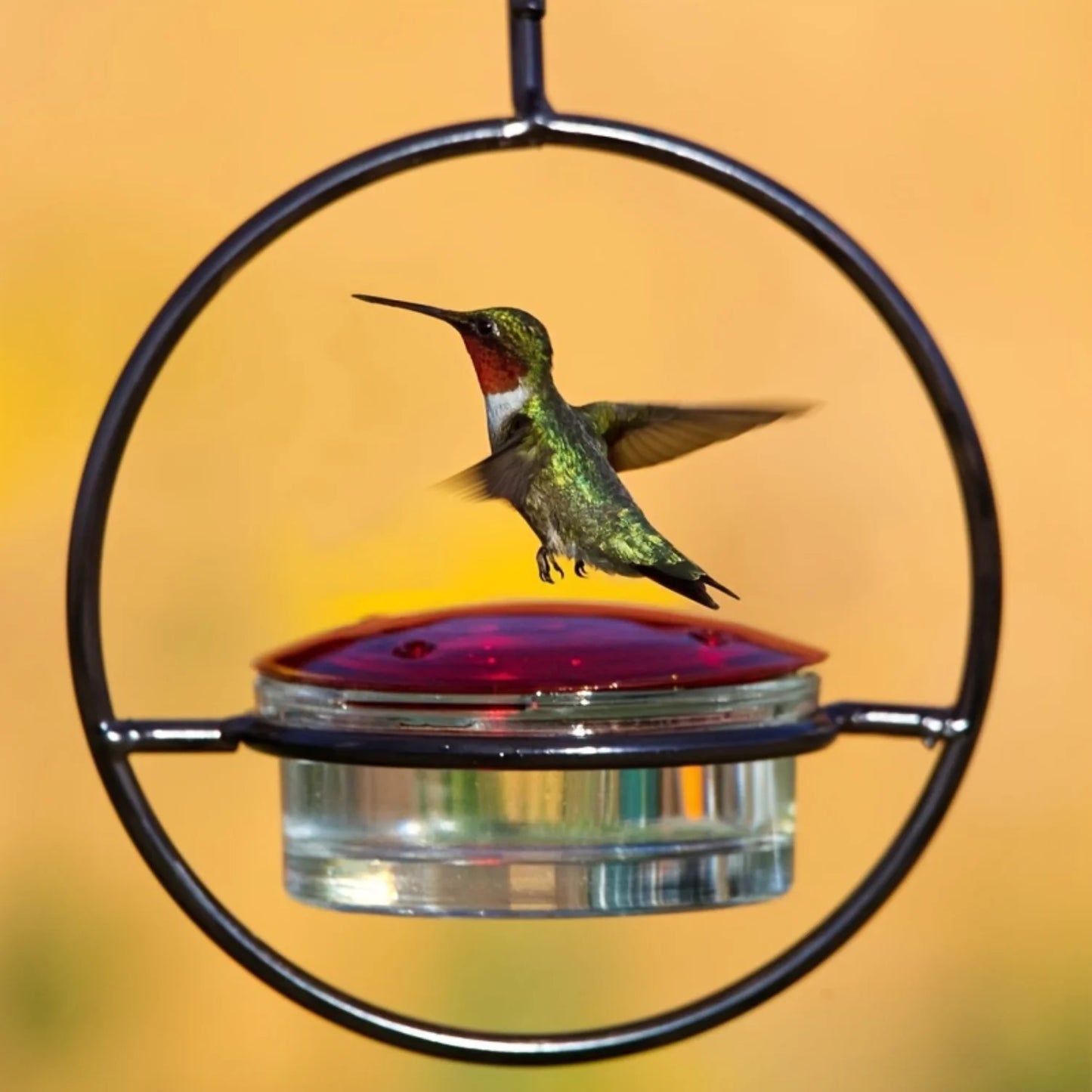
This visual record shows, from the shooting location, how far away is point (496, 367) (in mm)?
1421

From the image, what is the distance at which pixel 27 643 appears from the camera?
2.80 m

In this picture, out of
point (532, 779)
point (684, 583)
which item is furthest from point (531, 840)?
point (684, 583)

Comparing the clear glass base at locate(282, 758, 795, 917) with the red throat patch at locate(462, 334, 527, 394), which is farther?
the red throat patch at locate(462, 334, 527, 394)

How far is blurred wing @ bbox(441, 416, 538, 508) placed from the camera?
130 cm

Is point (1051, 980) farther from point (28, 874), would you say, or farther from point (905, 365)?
point (28, 874)

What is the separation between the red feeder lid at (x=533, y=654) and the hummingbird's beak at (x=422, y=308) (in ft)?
0.67

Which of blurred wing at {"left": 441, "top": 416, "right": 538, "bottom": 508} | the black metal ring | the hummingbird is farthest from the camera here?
the hummingbird

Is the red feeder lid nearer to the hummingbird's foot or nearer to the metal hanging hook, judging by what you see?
the hummingbird's foot

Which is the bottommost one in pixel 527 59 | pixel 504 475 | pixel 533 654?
pixel 533 654

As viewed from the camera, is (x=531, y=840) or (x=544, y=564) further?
(x=544, y=564)

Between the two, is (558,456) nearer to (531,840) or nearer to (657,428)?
(657,428)

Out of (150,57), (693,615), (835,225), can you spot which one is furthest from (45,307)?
(835,225)

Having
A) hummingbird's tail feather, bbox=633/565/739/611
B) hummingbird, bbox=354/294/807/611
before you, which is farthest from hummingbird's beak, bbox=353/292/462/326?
hummingbird's tail feather, bbox=633/565/739/611

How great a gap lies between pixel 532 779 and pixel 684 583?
211 millimetres
